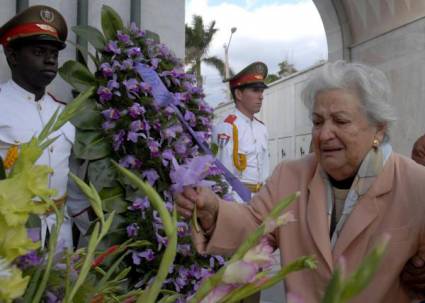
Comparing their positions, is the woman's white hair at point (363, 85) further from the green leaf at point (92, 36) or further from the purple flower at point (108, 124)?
the green leaf at point (92, 36)

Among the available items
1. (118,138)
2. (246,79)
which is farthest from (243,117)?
(118,138)

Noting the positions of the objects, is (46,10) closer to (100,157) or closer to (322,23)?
(100,157)

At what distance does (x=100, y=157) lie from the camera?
2252mm

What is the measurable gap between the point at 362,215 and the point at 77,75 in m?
1.34

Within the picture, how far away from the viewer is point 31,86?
2098mm

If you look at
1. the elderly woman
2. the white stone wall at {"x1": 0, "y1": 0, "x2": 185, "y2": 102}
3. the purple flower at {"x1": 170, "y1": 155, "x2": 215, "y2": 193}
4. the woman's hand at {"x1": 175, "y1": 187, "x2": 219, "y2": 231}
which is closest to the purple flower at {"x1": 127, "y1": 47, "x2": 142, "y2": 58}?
the white stone wall at {"x1": 0, "y1": 0, "x2": 185, "y2": 102}

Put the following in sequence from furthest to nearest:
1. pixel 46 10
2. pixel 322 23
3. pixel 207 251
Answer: pixel 322 23 → pixel 46 10 → pixel 207 251

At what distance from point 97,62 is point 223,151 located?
2131 millimetres

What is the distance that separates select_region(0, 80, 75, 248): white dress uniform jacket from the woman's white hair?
89 centimetres

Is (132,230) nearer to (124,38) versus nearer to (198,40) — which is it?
(124,38)

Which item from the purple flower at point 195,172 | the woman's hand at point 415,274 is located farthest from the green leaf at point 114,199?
the purple flower at point 195,172

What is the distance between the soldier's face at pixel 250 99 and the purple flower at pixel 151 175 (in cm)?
263

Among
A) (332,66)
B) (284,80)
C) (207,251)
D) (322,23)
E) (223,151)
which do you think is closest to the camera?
(207,251)

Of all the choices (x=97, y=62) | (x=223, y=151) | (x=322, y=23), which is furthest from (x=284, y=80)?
(x=97, y=62)
